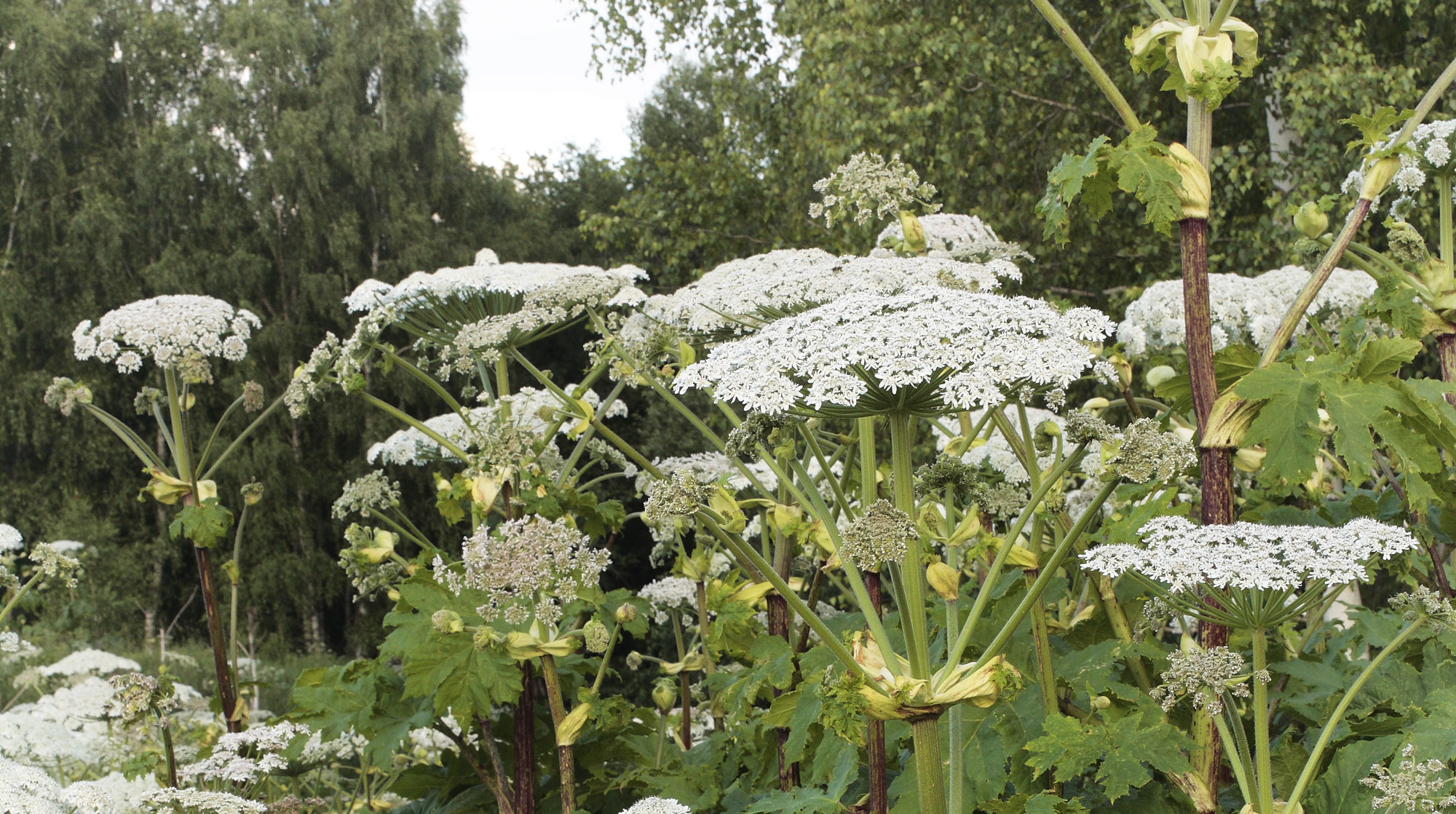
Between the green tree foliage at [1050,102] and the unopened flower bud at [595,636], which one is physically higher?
the green tree foliage at [1050,102]

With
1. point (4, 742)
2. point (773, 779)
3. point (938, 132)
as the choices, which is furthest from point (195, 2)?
point (773, 779)

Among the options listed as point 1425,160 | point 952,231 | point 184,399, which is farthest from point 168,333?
point 1425,160

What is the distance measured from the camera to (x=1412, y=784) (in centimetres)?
189

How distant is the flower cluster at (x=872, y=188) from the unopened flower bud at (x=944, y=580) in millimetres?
1231

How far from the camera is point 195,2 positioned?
2264 centimetres

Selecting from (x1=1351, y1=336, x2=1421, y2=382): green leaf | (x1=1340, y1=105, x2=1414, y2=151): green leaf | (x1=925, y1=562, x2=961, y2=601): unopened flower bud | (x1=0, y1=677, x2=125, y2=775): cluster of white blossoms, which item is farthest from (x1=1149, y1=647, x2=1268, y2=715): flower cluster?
(x1=0, y1=677, x2=125, y2=775): cluster of white blossoms

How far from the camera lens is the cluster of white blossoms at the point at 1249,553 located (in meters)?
1.85

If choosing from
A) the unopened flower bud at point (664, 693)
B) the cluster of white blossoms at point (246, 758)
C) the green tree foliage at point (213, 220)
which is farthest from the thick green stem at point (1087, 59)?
the green tree foliage at point (213, 220)

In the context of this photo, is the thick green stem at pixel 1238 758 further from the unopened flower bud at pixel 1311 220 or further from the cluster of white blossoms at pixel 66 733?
the cluster of white blossoms at pixel 66 733

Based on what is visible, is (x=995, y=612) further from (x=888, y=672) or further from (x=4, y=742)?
(x=4, y=742)

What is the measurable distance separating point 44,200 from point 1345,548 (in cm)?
2318

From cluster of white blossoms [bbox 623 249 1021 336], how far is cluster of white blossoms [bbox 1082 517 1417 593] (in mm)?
916

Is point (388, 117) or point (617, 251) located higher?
point (388, 117)

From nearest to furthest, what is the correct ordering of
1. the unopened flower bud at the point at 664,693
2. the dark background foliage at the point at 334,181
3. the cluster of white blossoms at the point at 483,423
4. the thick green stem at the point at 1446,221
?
the thick green stem at the point at 1446,221 < the cluster of white blossoms at the point at 483,423 < the unopened flower bud at the point at 664,693 < the dark background foliage at the point at 334,181
